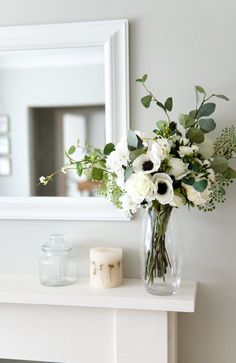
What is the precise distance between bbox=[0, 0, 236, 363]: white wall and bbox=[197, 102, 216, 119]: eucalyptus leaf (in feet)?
0.43

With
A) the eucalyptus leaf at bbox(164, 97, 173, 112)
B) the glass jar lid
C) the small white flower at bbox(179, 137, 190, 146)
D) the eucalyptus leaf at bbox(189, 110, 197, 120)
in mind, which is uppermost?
the eucalyptus leaf at bbox(164, 97, 173, 112)

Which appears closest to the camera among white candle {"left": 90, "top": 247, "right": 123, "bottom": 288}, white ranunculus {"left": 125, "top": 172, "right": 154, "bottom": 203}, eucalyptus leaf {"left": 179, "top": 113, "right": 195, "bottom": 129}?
white ranunculus {"left": 125, "top": 172, "right": 154, "bottom": 203}

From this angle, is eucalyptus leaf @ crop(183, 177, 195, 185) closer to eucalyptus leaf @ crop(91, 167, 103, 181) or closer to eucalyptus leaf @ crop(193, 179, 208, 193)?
eucalyptus leaf @ crop(193, 179, 208, 193)

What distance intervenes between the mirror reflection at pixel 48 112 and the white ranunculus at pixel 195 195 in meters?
0.41

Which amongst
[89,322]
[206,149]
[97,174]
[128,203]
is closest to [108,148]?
[97,174]

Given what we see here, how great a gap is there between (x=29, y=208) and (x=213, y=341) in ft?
2.60

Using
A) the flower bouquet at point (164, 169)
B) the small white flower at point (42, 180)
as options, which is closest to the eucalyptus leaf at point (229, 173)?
the flower bouquet at point (164, 169)

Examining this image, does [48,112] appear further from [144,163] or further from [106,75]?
[144,163]

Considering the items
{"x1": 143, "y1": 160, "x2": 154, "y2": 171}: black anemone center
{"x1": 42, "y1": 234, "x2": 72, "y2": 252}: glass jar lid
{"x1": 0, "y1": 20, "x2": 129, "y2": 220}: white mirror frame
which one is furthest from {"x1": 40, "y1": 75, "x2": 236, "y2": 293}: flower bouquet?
{"x1": 42, "y1": 234, "x2": 72, "y2": 252}: glass jar lid

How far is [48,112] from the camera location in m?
1.80

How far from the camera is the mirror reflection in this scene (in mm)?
1756

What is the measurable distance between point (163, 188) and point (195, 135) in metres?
0.20

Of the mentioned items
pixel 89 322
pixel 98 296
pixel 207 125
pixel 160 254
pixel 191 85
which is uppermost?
pixel 191 85

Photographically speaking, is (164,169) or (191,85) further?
(191,85)
